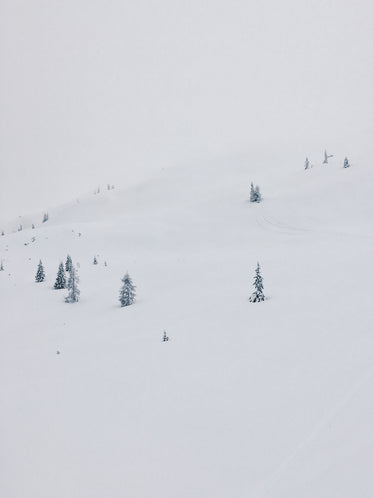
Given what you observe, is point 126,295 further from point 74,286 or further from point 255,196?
point 255,196

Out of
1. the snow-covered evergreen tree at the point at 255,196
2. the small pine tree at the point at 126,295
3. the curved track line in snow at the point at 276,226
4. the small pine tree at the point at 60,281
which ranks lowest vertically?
the small pine tree at the point at 126,295

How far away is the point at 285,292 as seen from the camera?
24.5 meters

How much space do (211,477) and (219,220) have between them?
53.8 m

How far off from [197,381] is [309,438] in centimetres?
555

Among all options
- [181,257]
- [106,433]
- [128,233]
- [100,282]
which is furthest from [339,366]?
[128,233]

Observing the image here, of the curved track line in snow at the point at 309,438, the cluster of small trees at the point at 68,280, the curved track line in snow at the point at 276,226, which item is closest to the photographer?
the curved track line in snow at the point at 309,438

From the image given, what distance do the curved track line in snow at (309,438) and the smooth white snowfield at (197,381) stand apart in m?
0.04

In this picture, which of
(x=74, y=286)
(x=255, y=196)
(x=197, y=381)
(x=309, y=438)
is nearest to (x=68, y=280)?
(x=74, y=286)

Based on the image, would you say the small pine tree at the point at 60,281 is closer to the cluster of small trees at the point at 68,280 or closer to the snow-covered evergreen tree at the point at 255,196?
the cluster of small trees at the point at 68,280

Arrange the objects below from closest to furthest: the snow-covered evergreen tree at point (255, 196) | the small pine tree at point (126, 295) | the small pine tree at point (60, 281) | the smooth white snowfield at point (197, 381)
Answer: the smooth white snowfield at point (197, 381) → the small pine tree at point (126, 295) → the small pine tree at point (60, 281) → the snow-covered evergreen tree at point (255, 196)

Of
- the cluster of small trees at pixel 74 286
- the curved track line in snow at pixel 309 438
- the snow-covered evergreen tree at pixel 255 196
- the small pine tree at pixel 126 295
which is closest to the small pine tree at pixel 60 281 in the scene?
the cluster of small trees at pixel 74 286

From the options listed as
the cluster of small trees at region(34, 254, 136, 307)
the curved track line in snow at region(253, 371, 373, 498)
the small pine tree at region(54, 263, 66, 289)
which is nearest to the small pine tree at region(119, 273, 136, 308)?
the cluster of small trees at region(34, 254, 136, 307)

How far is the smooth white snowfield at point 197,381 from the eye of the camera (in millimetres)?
9094

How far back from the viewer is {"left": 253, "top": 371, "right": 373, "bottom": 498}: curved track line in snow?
814 centimetres
